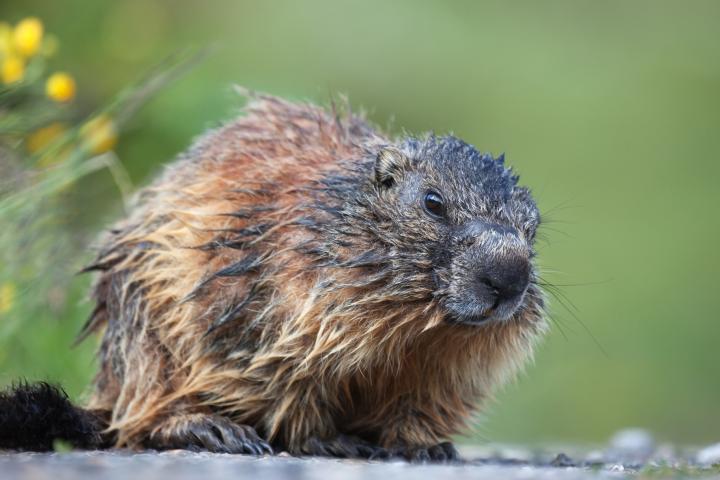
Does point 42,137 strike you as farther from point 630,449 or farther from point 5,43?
point 630,449

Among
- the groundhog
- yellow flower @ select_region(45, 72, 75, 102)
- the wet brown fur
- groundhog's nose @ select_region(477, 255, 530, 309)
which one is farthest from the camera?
yellow flower @ select_region(45, 72, 75, 102)

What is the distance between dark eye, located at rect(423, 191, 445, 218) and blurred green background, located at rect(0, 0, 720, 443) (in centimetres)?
484

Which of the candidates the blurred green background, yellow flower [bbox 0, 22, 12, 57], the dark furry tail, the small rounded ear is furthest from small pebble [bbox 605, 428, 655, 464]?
yellow flower [bbox 0, 22, 12, 57]

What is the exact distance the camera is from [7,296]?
23.5 ft

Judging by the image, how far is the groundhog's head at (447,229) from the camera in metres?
5.73

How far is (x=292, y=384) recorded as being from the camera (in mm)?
6277

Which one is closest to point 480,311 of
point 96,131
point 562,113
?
point 96,131

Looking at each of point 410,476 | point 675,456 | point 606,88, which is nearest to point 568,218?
point 606,88

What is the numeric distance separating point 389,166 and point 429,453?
5.71 feet

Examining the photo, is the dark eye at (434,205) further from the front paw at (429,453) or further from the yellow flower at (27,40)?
the yellow flower at (27,40)

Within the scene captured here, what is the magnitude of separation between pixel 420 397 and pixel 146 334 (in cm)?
179

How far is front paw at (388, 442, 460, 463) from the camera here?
20.7ft

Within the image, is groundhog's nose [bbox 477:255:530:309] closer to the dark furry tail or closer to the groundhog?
the groundhog

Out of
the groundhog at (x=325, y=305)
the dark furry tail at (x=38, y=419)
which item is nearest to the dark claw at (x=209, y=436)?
the groundhog at (x=325, y=305)
